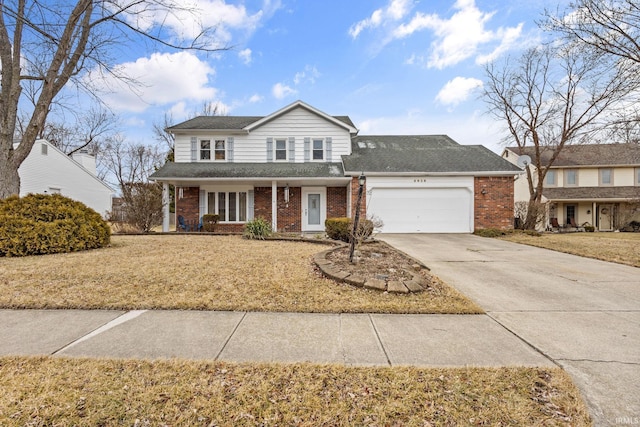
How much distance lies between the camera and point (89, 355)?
8.71ft

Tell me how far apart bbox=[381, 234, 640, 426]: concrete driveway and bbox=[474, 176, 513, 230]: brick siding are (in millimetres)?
5632

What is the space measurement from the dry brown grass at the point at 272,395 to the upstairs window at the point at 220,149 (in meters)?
13.5

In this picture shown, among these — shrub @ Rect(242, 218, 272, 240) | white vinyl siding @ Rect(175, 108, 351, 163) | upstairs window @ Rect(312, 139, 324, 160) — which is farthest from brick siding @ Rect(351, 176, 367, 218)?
shrub @ Rect(242, 218, 272, 240)

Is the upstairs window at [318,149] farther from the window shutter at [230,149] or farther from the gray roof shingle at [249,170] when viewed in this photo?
the window shutter at [230,149]

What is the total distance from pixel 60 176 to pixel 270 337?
24.3 metres

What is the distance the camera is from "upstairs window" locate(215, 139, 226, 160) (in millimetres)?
15062

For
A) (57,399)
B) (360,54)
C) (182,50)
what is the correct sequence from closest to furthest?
1. (57,399)
2. (182,50)
3. (360,54)

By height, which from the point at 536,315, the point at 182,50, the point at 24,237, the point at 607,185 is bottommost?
the point at 536,315

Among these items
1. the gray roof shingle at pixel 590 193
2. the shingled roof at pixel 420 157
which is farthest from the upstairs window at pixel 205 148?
the gray roof shingle at pixel 590 193

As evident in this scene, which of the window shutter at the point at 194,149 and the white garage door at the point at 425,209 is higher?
the window shutter at the point at 194,149

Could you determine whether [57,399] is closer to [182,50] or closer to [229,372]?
[229,372]

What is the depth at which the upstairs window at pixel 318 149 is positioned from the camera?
1507 centimetres

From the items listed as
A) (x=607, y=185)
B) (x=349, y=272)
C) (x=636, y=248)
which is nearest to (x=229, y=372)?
(x=349, y=272)

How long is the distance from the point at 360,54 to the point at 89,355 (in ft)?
50.8
